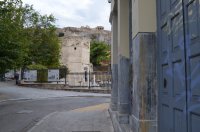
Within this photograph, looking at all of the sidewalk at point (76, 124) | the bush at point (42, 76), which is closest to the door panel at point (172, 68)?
the sidewalk at point (76, 124)

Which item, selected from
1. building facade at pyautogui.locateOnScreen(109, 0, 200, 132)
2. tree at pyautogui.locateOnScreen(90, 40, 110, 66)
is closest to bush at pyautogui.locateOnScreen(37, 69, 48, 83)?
building facade at pyautogui.locateOnScreen(109, 0, 200, 132)

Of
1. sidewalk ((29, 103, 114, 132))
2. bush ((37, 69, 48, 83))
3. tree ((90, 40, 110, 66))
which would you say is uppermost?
tree ((90, 40, 110, 66))

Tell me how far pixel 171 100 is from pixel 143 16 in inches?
55.2

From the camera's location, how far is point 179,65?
13.8 ft

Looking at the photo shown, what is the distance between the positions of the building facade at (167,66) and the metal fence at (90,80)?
3064 cm

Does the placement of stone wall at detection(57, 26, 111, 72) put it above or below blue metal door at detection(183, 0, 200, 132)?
above

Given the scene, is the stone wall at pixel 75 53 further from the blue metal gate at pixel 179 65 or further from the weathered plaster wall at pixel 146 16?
the blue metal gate at pixel 179 65

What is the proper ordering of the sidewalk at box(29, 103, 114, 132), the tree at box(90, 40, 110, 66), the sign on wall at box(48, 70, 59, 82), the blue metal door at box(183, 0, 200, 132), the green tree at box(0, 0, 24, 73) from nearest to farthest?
the blue metal door at box(183, 0, 200, 132), the sidewalk at box(29, 103, 114, 132), the green tree at box(0, 0, 24, 73), the sign on wall at box(48, 70, 59, 82), the tree at box(90, 40, 110, 66)

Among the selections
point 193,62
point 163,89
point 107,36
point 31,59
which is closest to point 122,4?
point 163,89

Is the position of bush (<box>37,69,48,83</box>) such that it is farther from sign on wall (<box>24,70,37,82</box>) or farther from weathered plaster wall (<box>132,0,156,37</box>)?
weathered plaster wall (<box>132,0,156,37</box>)

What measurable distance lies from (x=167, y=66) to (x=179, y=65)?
0.60 metres

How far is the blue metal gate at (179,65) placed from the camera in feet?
11.9

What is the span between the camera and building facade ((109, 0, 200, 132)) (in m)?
3.71

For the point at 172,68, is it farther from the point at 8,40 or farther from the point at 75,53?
the point at 75,53
